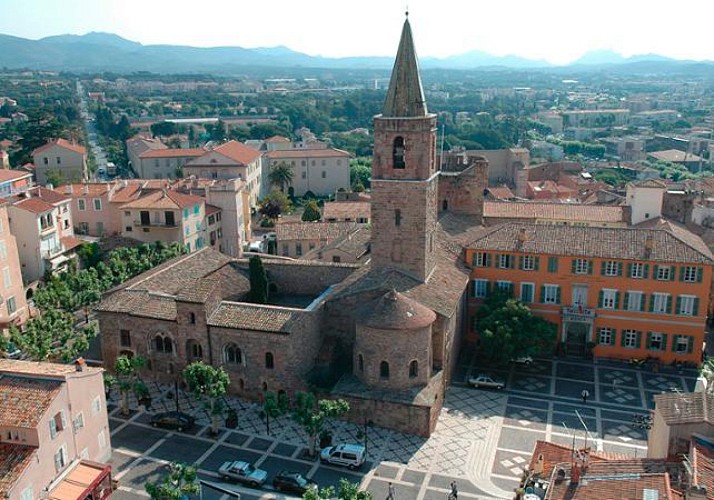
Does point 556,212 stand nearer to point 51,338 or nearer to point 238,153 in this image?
point 51,338

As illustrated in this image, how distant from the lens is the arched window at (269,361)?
49.0m

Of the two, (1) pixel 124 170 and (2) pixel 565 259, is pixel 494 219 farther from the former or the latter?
(1) pixel 124 170

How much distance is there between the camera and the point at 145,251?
74.8m

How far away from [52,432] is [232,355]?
15.4 metres

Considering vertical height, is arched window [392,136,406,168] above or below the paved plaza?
above

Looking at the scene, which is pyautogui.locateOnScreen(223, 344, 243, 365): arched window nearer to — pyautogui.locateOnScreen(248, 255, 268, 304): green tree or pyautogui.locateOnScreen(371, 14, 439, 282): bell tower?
pyautogui.locateOnScreen(248, 255, 268, 304): green tree

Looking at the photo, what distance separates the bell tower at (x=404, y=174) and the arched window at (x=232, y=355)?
12.8 meters

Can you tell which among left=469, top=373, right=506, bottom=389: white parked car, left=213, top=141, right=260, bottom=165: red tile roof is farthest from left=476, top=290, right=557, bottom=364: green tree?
left=213, top=141, right=260, bottom=165: red tile roof

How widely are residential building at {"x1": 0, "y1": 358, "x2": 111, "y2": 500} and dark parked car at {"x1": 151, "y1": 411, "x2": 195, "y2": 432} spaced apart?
5.39 metres

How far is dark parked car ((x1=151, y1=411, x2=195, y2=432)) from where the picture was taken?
4678 centimetres

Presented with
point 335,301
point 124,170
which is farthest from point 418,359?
point 124,170

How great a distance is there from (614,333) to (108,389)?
41234mm

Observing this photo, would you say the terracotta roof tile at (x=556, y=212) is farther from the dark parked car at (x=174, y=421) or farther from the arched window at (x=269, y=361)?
the dark parked car at (x=174, y=421)

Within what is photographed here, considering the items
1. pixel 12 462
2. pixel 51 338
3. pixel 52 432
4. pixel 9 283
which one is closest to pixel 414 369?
pixel 52 432
